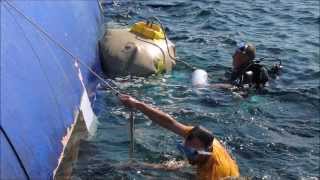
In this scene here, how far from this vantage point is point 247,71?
1016 cm

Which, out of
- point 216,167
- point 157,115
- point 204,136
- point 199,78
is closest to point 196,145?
point 204,136

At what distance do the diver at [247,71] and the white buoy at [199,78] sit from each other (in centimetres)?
39

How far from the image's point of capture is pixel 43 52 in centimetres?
668

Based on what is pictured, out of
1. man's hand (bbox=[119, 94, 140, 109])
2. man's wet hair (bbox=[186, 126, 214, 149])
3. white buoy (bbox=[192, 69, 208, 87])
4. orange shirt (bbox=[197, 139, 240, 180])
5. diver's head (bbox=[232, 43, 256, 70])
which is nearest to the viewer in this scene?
man's wet hair (bbox=[186, 126, 214, 149])

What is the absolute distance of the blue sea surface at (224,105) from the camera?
8.06 m

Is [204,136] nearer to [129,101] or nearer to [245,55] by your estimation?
[129,101]

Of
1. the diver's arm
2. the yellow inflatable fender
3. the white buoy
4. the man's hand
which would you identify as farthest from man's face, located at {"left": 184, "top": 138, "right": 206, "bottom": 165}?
the yellow inflatable fender

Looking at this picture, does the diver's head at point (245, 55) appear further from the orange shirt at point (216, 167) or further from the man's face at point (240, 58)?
the orange shirt at point (216, 167)

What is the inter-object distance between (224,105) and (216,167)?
403 cm

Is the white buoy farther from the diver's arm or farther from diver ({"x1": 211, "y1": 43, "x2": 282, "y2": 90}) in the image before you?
the diver's arm

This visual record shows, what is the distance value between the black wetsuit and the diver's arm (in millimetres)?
3802

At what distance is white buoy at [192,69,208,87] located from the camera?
35.2ft

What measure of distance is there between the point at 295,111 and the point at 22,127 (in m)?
5.83

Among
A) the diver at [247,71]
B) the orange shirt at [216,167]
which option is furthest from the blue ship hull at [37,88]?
the diver at [247,71]
